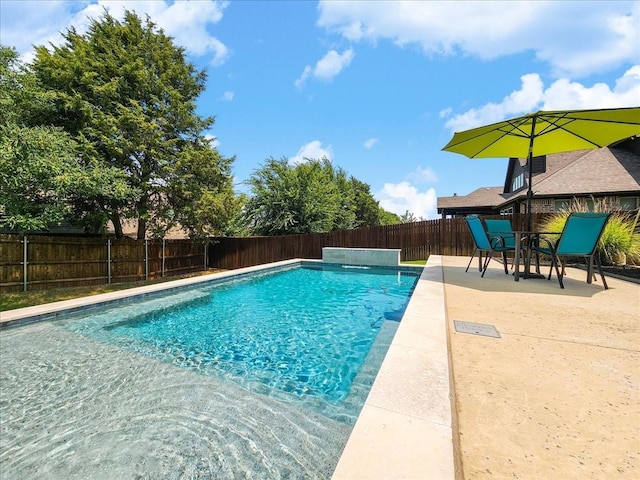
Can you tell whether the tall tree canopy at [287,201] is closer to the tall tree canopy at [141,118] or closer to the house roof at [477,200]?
the tall tree canopy at [141,118]

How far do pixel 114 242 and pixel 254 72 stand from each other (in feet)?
27.4

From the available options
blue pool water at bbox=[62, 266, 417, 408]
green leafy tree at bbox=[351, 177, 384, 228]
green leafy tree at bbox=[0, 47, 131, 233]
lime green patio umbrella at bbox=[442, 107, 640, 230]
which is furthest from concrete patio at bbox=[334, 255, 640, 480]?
green leafy tree at bbox=[351, 177, 384, 228]

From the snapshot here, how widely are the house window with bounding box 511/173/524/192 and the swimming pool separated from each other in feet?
54.8

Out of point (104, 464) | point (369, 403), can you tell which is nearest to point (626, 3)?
point (369, 403)

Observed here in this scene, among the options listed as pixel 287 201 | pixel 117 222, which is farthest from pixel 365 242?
pixel 117 222

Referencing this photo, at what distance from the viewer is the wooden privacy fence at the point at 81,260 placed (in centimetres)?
859

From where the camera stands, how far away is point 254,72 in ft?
37.4

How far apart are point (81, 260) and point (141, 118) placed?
5350 mm

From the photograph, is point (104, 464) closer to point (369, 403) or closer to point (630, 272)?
point (369, 403)

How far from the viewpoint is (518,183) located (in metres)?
17.5

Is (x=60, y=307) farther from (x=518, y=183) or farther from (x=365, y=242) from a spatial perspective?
(x=518, y=183)

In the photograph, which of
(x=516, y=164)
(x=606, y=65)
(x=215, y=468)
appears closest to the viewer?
(x=215, y=468)

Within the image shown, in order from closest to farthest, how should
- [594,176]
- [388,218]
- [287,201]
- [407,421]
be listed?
[407,421] < [594,176] < [287,201] < [388,218]

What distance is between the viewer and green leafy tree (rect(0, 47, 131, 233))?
296 inches
